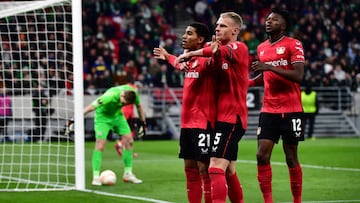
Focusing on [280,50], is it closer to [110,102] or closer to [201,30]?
[201,30]

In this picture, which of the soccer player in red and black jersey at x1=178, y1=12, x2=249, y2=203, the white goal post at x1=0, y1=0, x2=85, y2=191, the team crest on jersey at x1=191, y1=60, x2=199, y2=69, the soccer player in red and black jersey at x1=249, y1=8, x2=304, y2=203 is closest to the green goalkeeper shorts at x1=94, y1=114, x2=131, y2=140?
the white goal post at x1=0, y1=0, x2=85, y2=191

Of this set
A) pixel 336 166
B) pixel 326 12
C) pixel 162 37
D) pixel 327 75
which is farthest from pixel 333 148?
pixel 326 12

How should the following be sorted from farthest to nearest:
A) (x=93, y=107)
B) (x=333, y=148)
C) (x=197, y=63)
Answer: (x=333, y=148) < (x=93, y=107) < (x=197, y=63)

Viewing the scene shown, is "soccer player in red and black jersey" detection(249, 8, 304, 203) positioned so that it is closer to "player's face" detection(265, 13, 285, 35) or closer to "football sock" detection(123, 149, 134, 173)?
"player's face" detection(265, 13, 285, 35)

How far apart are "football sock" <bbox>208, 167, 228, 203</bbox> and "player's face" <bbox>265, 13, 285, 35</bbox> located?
2.33 m

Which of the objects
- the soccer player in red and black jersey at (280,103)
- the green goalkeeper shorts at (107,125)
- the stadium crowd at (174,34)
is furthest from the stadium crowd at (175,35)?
the soccer player in red and black jersey at (280,103)

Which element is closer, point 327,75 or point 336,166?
point 336,166

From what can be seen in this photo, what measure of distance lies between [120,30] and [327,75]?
349 inches

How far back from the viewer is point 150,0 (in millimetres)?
38219

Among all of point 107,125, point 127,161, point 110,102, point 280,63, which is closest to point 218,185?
point 280,63

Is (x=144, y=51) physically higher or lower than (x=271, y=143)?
higher

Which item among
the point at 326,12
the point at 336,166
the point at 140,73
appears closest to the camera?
the point at 336,166

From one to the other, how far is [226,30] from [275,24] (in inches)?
58.2

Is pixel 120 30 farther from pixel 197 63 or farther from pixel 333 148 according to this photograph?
pixel 197 63
